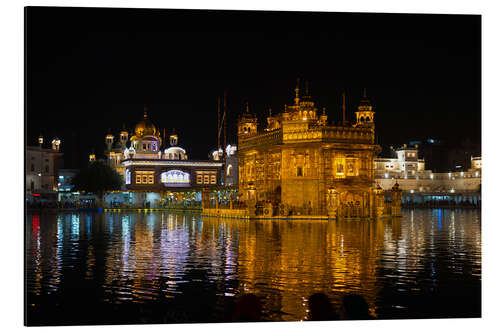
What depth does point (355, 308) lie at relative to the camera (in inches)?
446

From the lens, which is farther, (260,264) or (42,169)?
(42,169)

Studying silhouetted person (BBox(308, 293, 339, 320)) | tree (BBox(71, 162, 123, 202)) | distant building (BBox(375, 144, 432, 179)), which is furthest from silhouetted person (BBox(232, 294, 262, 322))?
distant building (BBox(375, 144, 432, 179))

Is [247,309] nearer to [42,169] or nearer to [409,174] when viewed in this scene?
[42,169]

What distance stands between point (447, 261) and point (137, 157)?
7528cm

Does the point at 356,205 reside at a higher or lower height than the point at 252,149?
lower

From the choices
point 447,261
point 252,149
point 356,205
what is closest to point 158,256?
point 447,261

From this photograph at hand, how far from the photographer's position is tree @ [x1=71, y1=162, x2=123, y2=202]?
252 ft

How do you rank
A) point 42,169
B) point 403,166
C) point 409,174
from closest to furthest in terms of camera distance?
1. point 42,169
2. point 409,174
3. point 403,166

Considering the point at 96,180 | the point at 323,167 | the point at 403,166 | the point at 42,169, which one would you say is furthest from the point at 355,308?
the point at 403,166

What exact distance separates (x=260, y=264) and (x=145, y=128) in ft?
260

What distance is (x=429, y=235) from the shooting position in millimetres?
29531

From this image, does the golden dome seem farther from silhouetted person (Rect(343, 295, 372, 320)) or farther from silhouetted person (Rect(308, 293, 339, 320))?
silhouetted person (Rect(308, 293, 339, 320))

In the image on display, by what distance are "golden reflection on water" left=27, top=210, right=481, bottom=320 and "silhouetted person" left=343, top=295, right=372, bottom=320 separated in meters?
0.54

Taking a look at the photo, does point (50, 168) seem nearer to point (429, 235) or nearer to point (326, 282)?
point (429, 235)
